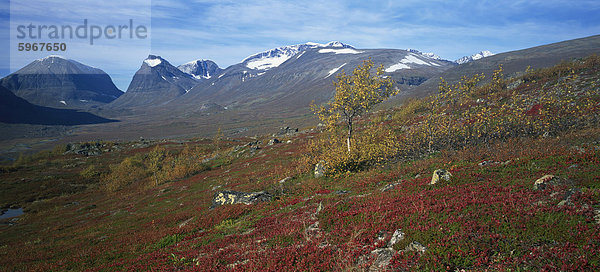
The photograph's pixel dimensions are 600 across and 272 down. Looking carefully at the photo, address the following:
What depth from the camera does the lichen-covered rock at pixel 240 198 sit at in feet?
66.7

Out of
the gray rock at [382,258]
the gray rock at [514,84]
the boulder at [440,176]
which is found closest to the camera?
the gray rock at [382,258]

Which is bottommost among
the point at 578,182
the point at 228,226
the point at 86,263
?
the point at 86,263

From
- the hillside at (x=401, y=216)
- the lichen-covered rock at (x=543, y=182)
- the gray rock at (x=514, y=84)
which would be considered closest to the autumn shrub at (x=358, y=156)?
the hillside at (x=401, y=216)

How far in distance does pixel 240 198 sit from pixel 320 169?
808cm

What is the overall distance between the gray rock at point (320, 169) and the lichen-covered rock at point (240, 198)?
5606mm

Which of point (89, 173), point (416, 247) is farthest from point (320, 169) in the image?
point (89, 173)

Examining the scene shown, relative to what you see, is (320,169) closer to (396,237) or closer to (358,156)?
(358,156)

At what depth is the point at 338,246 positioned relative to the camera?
30.1 ft

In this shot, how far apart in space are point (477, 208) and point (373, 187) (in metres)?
7.88

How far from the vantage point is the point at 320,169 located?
24.6 metres

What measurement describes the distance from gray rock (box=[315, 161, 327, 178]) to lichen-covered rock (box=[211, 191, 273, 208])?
5606 millimetres

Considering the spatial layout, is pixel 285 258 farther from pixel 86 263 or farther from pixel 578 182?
pixel 86 263

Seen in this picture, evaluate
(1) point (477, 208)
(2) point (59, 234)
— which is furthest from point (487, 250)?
(2) point (59, 234)

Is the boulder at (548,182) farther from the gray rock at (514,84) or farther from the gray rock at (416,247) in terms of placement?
the gray rock at (514,84)
